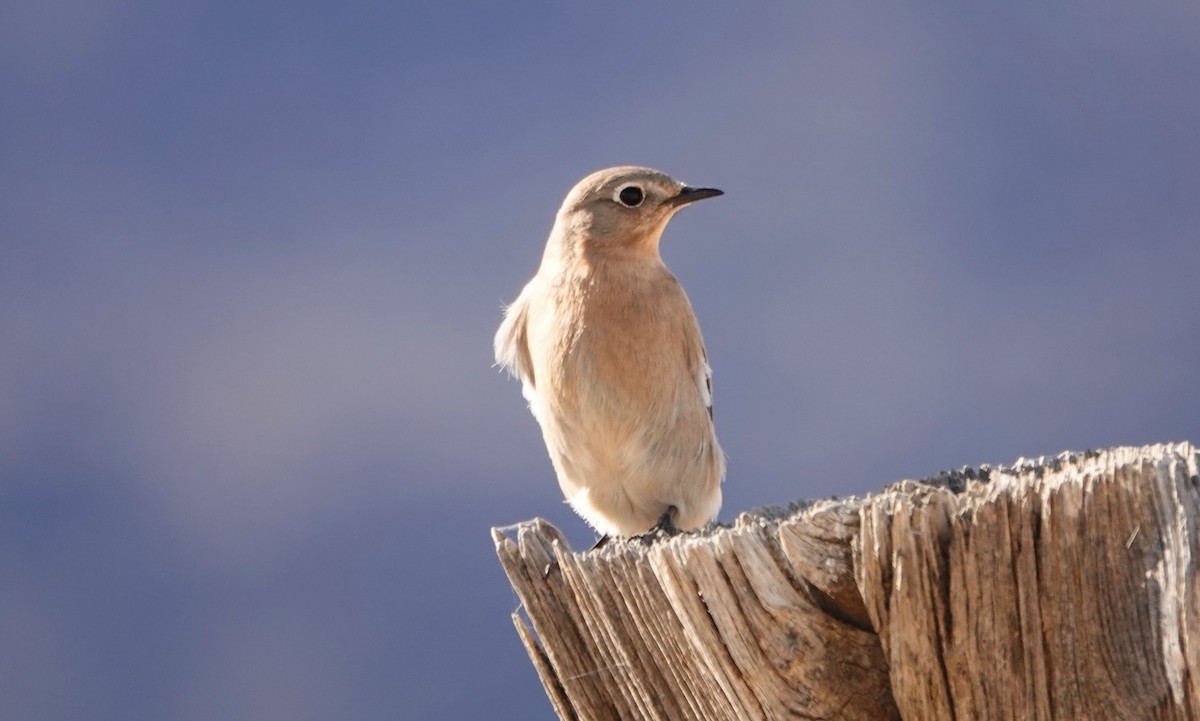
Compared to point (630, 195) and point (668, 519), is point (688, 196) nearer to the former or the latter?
point (630, 195)

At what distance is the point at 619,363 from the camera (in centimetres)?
701

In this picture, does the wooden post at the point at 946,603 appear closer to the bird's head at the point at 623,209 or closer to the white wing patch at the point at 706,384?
the white wing patch at the point at 706,384

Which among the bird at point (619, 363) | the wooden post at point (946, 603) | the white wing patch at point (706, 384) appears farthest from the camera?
the white wing patch at point (706, 384)

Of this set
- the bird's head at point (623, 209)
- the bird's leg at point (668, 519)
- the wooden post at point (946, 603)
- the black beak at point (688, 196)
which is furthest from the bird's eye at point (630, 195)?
the wooden post at point (946, 603)

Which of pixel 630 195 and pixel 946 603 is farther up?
pixel 630 195

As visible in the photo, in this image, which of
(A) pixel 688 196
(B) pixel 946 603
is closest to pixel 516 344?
(A) pixel 688 196

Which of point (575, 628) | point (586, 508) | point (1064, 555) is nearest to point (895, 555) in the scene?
point (1064, 555)

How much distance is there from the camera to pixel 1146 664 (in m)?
3.08

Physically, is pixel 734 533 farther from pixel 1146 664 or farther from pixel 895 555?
pixel 1146 664

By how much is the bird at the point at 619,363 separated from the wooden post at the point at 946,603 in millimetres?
3231

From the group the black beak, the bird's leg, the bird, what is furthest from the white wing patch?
the black beak

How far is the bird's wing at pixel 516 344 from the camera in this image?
7699mm

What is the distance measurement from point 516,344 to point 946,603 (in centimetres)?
466

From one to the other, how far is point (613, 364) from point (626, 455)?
0.51 metres
